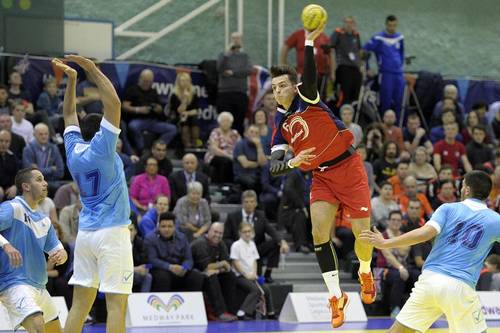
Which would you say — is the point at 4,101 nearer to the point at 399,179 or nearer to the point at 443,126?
the point at 399,179

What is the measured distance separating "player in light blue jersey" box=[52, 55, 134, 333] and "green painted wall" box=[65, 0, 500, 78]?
40.1ft

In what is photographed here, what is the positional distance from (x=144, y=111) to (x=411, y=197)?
207 inches

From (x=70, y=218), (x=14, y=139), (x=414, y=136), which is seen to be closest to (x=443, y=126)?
(x=414, y=136)

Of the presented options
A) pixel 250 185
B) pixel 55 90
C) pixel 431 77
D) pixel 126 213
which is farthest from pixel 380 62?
pixel 126 213

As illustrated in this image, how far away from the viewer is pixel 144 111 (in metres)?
18.1

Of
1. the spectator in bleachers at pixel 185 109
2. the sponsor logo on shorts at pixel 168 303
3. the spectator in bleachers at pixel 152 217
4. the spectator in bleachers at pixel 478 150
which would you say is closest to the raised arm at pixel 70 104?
the sponsor logo on shorts at pixel 168 303

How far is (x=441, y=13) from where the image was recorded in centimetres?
2373

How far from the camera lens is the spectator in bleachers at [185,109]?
18766 millimetres

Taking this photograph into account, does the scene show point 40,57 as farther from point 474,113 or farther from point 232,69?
point 474,113

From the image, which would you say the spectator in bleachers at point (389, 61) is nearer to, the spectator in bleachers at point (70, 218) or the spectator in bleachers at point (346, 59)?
the spectator in bleachers at point (346, 59)

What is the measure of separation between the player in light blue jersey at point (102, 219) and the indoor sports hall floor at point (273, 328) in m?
4.81

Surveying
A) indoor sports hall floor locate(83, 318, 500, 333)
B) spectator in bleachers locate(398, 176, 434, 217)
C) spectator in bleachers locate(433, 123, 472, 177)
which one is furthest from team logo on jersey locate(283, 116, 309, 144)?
spectator in bleachers locate(433, 123, 472, 177)

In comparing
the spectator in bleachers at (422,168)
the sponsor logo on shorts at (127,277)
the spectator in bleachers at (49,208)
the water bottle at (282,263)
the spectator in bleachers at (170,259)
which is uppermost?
the spectator in bleachers at (422,168)

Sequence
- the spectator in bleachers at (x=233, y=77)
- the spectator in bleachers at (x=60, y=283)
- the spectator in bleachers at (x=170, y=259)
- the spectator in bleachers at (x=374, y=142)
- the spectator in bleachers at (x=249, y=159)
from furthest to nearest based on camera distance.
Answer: the spectator in bleachers at (x=233, y=77), the spectator in bleachers at (x=374, y=142), the spectator in bleachers at (x=249, y=159), the spectator in bleachers at (x=170, y=259), the spectator in bleachers at (x=60, y=283)
